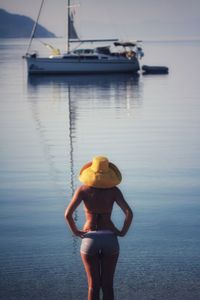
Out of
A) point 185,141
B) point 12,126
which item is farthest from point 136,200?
point 12,126

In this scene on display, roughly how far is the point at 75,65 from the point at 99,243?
6448cm

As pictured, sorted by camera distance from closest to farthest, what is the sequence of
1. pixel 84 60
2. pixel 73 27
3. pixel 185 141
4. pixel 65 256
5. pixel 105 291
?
1. pixel 105 291
2. pixel 65 256
3. pixel 185 141
4. pixel 84 60
5. pixel 73 27

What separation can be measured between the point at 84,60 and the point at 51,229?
5968 centimetres

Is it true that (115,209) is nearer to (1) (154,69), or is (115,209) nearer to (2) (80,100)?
(2) (80,100)

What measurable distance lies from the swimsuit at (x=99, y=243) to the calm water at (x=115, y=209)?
6.53 ft

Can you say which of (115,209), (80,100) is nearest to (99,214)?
(115,209)

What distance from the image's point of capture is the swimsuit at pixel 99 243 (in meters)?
5.85

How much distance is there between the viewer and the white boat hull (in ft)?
224

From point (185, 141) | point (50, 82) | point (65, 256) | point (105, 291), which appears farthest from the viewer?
point (50, 82)

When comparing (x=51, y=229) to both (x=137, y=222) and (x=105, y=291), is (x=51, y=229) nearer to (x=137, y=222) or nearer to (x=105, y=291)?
(x=137, y=222)

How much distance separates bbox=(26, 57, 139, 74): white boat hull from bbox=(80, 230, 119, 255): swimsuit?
62056 mm

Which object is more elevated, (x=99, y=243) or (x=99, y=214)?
(x=99, y=214)

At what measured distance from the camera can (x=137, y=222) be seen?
1147 cm

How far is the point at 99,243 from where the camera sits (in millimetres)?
5852
